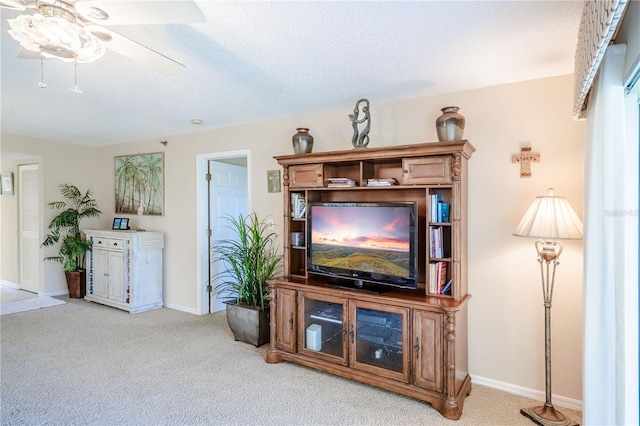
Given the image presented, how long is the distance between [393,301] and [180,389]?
A: 1700 mm

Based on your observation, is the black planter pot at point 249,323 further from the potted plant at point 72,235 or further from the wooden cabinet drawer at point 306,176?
the potted plant at point 72,235

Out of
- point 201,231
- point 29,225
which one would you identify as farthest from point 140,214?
point 29,225

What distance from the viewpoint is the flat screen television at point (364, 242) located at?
8.64ft

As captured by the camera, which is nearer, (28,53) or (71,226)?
(28,53)

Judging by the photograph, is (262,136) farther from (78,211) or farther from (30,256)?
(30,256)

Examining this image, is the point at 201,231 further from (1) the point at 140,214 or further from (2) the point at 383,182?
(2) the point at 383,182

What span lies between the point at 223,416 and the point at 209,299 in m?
2.40

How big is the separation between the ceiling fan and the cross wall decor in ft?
7.58

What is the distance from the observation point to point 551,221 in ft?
7.11

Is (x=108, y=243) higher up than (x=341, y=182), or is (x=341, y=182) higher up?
(x=341, y=182)

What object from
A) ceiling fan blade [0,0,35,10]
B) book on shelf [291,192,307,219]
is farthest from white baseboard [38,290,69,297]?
ceiling fan blade [0,0,35,10]

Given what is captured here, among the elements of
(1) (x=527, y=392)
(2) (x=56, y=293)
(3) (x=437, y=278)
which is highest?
(3) (x=437, y=278)

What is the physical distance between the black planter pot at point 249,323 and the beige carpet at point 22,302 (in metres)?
3.01

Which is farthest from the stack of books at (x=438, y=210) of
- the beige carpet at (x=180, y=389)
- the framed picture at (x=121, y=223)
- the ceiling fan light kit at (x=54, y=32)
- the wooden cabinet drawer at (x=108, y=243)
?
the framed picture at (x=121, y=223)
